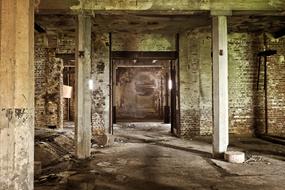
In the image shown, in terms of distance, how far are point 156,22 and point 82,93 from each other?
3.14 metres

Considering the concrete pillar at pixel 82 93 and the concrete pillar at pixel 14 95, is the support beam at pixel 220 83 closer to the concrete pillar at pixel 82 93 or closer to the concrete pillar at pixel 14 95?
the concrete pillar at pixel 82 93

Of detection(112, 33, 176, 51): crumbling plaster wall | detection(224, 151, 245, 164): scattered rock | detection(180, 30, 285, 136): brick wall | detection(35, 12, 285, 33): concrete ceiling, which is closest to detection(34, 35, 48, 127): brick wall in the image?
detection(35, 12, 285, 33): concrete ceiling

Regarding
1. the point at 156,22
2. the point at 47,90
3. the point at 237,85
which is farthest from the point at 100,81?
the point at 237,85

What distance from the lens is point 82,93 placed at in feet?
23.6

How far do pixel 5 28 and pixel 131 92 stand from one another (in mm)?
18306

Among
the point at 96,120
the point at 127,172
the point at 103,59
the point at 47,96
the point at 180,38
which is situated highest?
the point at 180,38

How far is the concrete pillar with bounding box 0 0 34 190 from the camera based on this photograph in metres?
2.98

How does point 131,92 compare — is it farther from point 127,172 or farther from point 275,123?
point 127,172

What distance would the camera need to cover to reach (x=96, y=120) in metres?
10.3

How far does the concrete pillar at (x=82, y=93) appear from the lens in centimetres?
714

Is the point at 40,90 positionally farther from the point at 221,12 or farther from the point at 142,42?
the point at 221,12

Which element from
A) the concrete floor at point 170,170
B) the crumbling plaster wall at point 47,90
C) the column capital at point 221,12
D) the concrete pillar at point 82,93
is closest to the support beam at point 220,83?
the column capital at point 221,12

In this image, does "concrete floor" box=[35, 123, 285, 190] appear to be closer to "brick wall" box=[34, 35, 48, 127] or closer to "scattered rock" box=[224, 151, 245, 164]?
"scattered rock" box=[224, 151, 245, 164]

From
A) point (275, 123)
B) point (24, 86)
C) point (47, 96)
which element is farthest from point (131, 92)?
point (24, 86)
